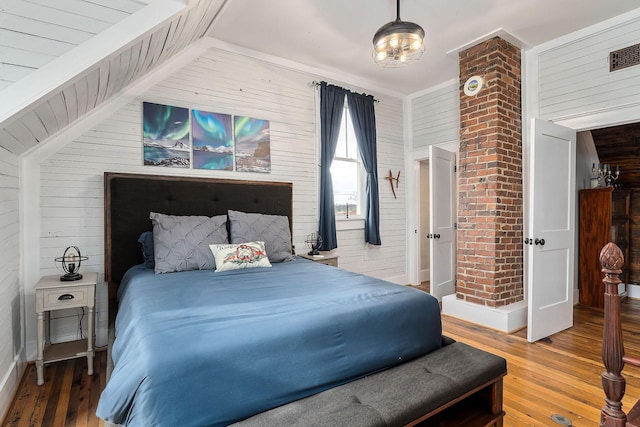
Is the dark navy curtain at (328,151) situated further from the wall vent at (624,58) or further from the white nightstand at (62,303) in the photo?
the wall vent at (624,58)

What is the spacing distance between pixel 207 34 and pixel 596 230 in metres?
5.02

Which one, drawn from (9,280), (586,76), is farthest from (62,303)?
(586,76)

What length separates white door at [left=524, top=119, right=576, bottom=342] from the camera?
2971 mm

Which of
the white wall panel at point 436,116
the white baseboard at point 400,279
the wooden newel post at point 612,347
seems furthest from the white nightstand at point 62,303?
the white wall panel at point 436,116

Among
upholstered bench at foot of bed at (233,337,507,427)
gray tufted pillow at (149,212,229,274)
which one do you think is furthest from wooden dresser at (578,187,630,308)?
gray tufted pillow at (149,212,229,274)

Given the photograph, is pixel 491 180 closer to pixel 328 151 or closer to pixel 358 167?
pixel 358 167

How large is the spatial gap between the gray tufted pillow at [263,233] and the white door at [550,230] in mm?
2277

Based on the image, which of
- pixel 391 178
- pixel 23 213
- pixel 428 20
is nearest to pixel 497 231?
pixel 391 178

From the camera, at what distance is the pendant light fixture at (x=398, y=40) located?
2428 millimetres

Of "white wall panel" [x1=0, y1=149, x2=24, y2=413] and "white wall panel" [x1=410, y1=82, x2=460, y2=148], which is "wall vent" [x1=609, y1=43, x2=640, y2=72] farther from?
"white wall panel" [x1=0, y1=149, x2=24, y2=413]

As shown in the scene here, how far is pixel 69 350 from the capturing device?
8.15ft

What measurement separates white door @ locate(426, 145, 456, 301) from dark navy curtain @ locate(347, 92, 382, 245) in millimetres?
776

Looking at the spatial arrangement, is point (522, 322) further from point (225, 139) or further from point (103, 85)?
point (103, 85)

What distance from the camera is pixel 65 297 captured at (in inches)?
91.7
